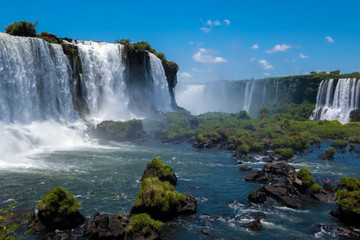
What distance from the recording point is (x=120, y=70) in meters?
54.5

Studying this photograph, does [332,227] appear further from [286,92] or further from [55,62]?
[286,92]

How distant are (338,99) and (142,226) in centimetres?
6093

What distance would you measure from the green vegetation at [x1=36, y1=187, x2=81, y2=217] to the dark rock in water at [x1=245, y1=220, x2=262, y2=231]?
9.06 meters

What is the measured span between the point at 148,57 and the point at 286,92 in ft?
142

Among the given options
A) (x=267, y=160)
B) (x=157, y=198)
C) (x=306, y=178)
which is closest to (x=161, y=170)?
(x=157, y=198)

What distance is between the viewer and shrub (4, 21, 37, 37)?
4078 centimetres

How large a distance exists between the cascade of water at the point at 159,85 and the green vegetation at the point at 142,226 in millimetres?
50567

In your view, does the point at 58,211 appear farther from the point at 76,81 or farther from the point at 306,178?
the point at 76,81

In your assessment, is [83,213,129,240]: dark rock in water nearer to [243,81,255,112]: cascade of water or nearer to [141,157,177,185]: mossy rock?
[141,157,177,185]: mossy rock

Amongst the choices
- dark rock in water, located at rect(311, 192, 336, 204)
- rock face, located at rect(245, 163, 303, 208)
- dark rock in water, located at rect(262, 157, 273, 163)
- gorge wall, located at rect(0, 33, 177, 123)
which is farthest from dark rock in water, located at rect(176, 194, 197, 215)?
gorge wall, located at rect(0, 33, 177, 123)

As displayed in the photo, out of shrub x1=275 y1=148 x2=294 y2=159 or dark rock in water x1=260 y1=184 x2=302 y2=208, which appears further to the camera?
shrub x1=275 y1=148 x2=294 y2=159

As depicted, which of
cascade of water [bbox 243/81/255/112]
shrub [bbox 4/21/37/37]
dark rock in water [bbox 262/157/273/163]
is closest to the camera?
dark rock in water [bbox 262/157/273/163]

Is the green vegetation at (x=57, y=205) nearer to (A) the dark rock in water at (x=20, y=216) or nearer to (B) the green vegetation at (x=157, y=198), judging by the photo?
(A) the dark rock in water at (x=20, y=216)

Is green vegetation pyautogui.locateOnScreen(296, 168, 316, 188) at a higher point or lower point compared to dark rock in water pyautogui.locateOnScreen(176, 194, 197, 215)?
higher
